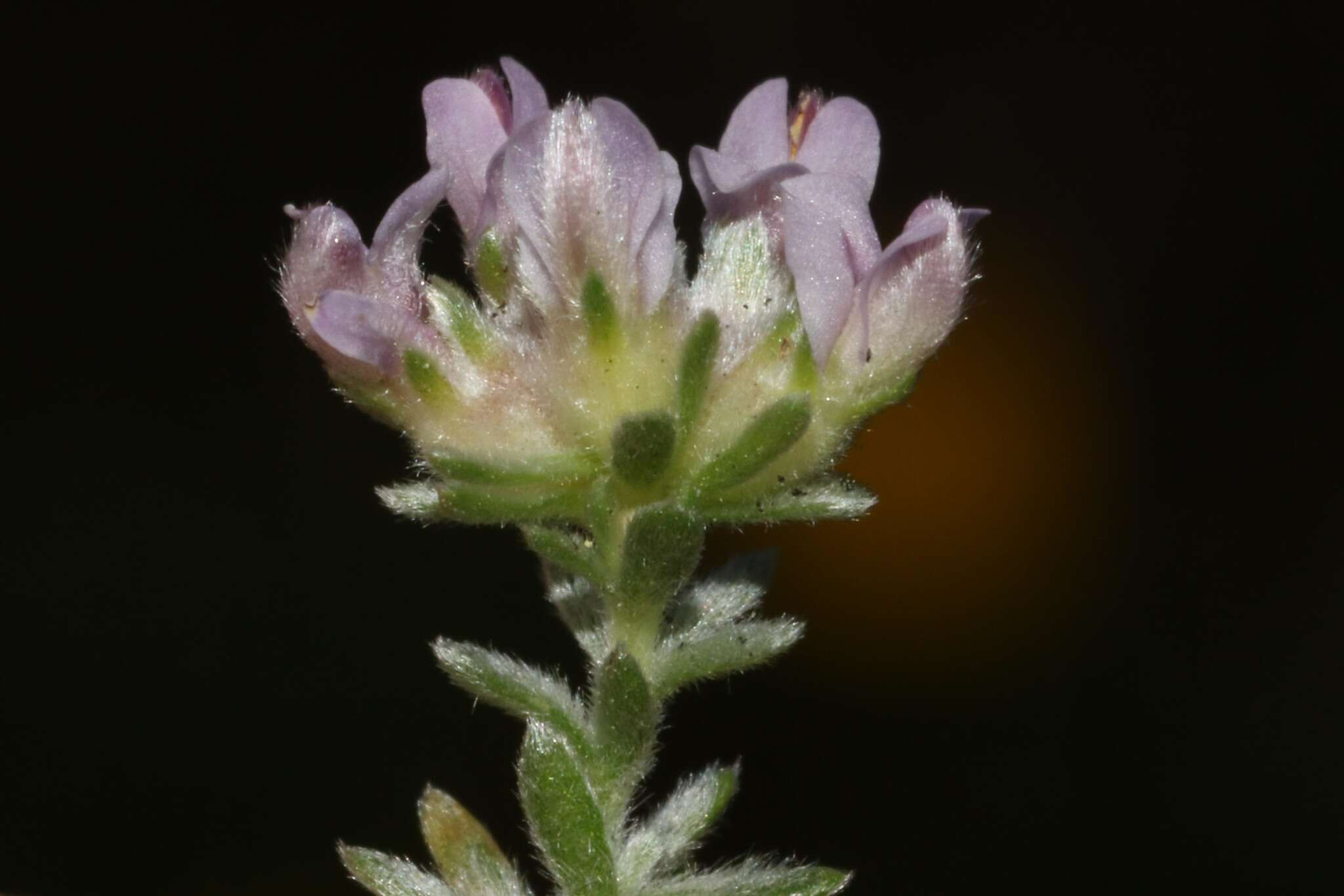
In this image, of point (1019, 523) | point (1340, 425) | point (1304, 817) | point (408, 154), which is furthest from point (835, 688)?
point (408, 154)

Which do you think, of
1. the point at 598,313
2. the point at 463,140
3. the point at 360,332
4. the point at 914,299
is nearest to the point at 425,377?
the point at 360,332

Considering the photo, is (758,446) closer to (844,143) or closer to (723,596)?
(723,596)

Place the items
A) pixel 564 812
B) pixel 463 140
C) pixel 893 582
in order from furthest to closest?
pixel 893 582, pixel 463 140, pixel 564 812

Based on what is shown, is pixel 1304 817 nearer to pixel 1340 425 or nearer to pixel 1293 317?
pixel 1340 425

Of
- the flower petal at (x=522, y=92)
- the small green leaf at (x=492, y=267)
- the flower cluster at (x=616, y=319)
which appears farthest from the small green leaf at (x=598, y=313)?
the flower petal at (x=522, y=92)

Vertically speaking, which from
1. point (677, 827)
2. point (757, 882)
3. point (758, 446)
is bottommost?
point (757, 882)

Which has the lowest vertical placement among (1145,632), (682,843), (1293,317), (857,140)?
(682,843)

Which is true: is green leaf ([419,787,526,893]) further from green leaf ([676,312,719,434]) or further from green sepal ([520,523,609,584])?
green leaf ([676,312,719,434])
